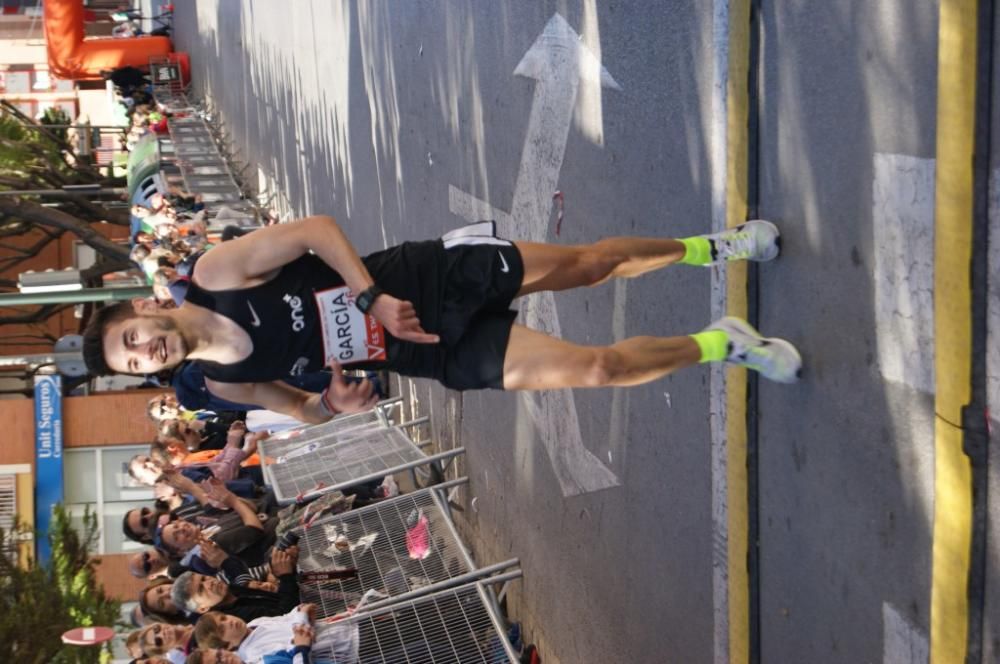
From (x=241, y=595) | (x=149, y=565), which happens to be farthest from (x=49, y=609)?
(x=241, y=595)

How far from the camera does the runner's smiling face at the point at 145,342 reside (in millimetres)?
4363

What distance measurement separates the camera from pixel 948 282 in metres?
3.15

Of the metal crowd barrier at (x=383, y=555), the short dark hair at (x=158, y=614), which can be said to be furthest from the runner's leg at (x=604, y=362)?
the short dark hair at (x=158, y=614)

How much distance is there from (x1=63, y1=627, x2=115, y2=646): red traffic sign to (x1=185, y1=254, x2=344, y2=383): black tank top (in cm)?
306

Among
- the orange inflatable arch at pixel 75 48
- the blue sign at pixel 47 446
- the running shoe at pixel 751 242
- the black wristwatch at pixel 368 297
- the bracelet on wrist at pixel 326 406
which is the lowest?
the blue sign at pixel 47 446

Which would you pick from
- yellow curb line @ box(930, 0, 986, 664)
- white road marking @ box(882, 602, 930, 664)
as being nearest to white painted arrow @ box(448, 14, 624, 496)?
white road marking @ box(882, 602, 930, 664)

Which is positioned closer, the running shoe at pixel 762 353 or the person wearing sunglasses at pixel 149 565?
the running shoe at pixel 762 353

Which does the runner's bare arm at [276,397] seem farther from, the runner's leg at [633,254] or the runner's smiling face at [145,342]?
the runner's leg at [633,254]

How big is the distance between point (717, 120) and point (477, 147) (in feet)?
10.8

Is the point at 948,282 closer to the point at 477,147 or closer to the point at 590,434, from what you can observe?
the point at 590,434

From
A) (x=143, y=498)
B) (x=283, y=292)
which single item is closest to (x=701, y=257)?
(x=283, y=292)

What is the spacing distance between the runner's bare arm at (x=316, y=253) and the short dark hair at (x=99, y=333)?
1.24ft

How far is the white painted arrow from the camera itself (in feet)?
19.4

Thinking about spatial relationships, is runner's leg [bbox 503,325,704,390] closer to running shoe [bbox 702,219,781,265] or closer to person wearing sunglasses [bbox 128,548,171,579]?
running shoe [bbox 702,219,781,265]
